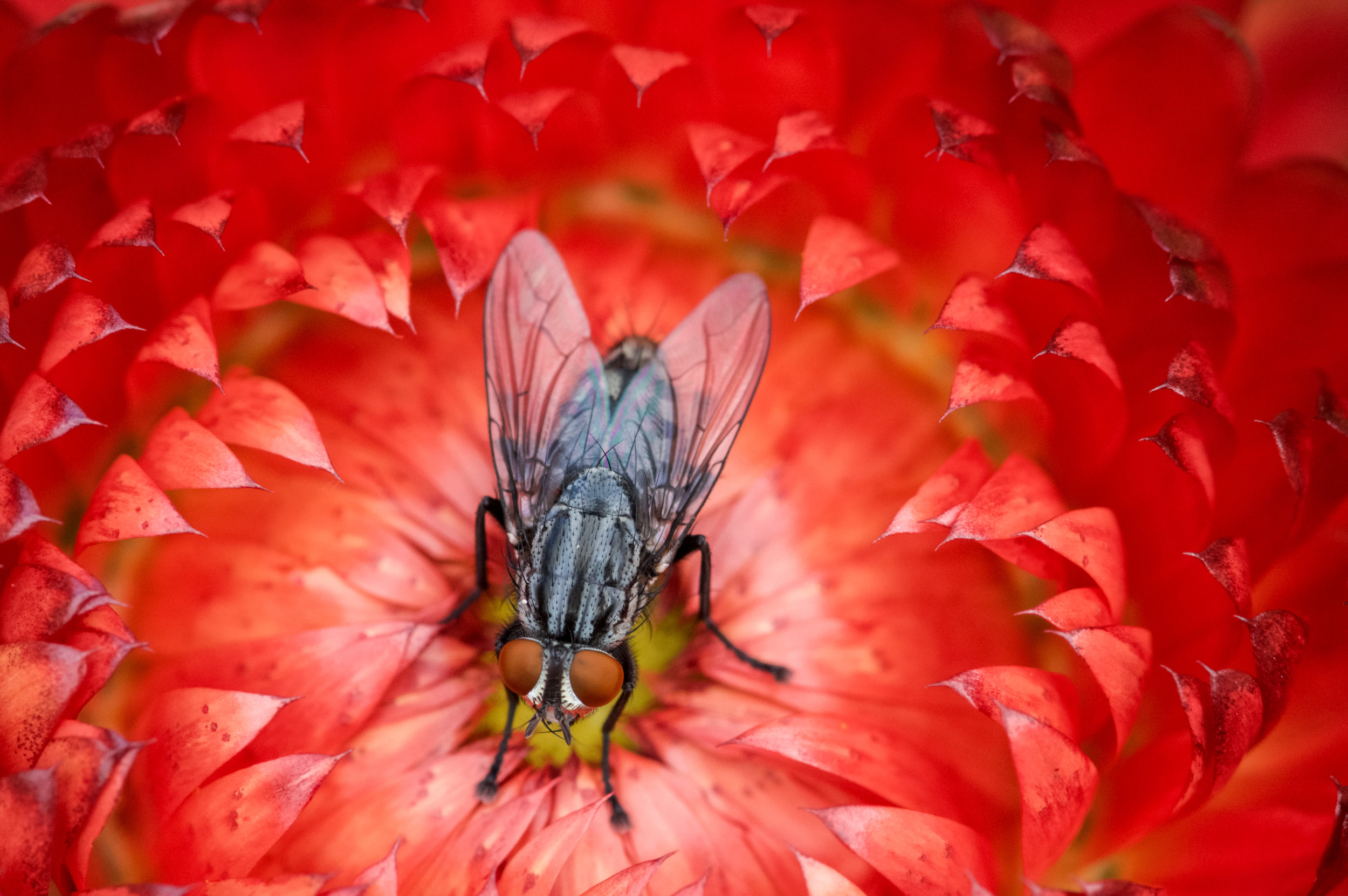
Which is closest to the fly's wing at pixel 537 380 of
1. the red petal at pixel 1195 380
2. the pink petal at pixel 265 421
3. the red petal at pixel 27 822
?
the pink petal at pixel 265 421

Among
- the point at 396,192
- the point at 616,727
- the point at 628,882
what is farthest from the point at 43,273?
the point at 628,882

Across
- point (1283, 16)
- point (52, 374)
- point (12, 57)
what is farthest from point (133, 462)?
point (1283, 16)

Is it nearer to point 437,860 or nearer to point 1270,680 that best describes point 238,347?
point 437,860

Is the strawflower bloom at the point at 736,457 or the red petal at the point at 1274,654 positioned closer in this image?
the red petal at the point at 1274,654

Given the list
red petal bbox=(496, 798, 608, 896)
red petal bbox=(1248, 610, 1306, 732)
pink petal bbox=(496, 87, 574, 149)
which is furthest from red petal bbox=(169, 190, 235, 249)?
red petal bbox=(1248, 610, 1306, 732)

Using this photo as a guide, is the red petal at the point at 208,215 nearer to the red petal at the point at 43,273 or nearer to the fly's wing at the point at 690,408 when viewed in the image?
the red petal at the point at 43,273

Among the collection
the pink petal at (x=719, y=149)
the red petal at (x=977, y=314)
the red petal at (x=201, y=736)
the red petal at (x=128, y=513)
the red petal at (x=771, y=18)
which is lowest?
the red petal at (x=201, y=736)

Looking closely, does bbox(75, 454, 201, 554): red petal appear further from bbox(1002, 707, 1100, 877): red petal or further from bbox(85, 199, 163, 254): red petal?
bbox(1002, 707, 1100, 877): red petal
